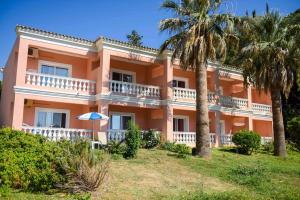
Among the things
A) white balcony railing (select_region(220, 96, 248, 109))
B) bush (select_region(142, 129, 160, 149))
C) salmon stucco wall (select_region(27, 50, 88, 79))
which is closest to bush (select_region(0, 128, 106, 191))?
bush (select_region(142, 129, 160, 149))

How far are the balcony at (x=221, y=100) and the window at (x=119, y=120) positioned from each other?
429 cm

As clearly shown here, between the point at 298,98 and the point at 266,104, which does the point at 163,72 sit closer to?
the point at 266,104

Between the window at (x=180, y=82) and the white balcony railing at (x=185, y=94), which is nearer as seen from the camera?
the white balcony railing at (x=185, y=94)

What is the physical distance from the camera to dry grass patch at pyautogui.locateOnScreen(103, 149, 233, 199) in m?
10.5

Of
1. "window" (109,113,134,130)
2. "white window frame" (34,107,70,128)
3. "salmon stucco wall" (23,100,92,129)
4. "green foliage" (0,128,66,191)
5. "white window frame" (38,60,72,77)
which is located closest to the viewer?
"green foliage" (0,128,66,191)

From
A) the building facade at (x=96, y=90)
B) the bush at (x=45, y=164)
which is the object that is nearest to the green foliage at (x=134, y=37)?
the building facade at (x=96, y=90)

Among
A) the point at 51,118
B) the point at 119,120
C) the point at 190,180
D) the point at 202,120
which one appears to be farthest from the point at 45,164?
the point at 119,120

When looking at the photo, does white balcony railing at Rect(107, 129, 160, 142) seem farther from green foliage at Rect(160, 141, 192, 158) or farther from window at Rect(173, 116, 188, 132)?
window at Rect(173, 116, 188, 132)

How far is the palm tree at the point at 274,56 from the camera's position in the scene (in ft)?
73.2

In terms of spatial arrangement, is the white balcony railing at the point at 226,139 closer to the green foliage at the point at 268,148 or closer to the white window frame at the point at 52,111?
the green foliage at the point at 268,148

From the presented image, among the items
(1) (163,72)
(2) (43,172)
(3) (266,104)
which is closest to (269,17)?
(1) (163,72)

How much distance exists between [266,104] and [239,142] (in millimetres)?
12011

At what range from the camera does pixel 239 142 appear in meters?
22.2

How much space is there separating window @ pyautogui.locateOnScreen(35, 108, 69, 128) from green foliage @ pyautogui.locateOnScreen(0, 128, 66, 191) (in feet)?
34.1
